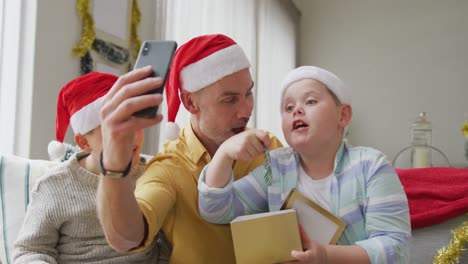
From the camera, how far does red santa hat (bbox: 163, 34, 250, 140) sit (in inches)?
46.7

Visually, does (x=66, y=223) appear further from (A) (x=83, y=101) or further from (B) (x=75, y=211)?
(A) (x=83, y=101)

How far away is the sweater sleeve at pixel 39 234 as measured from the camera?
40.4 inches

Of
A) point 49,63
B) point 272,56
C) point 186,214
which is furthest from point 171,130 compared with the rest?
point 272,56

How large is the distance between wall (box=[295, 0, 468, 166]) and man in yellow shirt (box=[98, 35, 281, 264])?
4051 mm

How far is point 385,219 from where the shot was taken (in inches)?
38.2

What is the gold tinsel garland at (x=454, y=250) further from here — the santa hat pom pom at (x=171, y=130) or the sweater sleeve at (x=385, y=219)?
the santa hat pom pom at (x=171, y=130)

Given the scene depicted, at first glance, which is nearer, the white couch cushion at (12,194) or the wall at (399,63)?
the white couch cushion at (12,194)

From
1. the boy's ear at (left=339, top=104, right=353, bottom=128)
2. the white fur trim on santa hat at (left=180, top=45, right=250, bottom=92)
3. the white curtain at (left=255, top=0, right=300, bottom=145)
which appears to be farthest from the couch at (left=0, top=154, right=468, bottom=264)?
the white curtain at (left=255, top=0, right=300, bottom=145)

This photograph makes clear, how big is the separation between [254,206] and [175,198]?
0.61 feet

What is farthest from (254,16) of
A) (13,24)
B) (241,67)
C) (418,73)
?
(241,67)

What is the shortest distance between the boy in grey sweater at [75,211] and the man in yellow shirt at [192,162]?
9cm

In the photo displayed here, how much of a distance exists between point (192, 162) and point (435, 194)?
110 cm

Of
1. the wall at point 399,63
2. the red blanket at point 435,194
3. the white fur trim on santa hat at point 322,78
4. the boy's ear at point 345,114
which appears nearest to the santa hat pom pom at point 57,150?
the white fur trim on santa hat at point 322,78

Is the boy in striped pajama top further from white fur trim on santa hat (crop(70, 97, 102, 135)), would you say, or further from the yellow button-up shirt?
→ white fur trim on santa hat (crop(70, 97, 102, 135))
